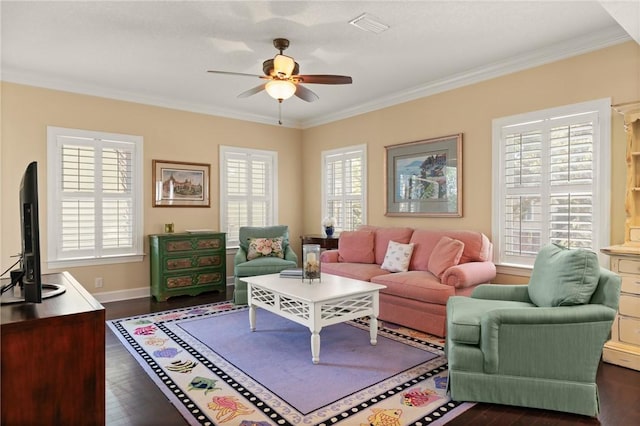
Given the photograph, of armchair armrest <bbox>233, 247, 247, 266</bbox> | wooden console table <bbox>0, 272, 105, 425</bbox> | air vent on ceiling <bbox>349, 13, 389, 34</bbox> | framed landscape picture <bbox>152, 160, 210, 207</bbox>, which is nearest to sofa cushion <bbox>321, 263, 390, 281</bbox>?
armchair armrest <bbox>233, 247, 247, 266</bbox>

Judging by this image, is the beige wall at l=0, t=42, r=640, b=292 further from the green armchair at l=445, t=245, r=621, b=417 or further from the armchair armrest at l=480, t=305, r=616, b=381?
the armchair armrest at l=480, t=305, r=616, b=381

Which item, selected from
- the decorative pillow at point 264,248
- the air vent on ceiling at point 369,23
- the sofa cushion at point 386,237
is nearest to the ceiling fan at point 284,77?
the air vent on ceiling at point 369,23

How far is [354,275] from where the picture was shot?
4414mm

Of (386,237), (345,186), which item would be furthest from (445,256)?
(345,186)

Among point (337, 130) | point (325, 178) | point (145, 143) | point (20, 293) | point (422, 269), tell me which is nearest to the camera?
point (20, 293)

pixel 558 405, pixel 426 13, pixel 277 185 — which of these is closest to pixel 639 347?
pixel 558 405

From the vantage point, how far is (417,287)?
3.73 m

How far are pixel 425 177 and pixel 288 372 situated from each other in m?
3.06

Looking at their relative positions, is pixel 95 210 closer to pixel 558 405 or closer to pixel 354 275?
pixel 354 275

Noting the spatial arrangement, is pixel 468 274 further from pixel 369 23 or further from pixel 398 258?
pixel 369 23

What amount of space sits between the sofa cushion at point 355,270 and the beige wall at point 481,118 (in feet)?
3.06

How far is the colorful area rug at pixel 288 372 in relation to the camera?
2338 mm

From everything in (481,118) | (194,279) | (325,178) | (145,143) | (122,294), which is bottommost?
(122,294)

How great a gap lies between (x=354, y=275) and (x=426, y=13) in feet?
8.74
